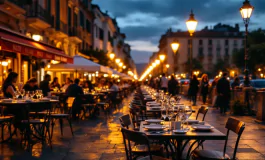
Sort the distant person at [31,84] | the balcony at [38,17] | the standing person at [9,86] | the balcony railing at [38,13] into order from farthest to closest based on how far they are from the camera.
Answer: the balcony railing at [38,13], the balcony at [38,17], the distant person at [31,84], the standing person at [9,86]

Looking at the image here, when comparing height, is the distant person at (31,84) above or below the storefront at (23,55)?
below

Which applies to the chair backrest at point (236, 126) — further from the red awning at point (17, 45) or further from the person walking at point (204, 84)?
the person walking at point (204, 84)

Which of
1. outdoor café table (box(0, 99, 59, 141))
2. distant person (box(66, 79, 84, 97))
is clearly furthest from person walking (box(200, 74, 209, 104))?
outdoor café table (box(0, 99, 59, 141))

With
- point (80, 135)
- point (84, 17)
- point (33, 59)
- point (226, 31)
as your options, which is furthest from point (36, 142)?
point (226, 31)

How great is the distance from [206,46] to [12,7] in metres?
81.0

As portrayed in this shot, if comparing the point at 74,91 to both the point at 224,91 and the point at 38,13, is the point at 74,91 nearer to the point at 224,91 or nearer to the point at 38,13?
the point at 224,91

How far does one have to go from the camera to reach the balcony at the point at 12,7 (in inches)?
667

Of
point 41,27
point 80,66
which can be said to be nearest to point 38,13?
point 41,27

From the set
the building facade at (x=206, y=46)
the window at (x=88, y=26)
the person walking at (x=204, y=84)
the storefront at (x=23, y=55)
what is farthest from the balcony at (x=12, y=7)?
the building facade at (x=206, y=46)

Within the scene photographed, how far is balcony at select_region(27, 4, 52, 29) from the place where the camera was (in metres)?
20.7

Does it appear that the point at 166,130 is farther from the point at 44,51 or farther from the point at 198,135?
the point at 44,51

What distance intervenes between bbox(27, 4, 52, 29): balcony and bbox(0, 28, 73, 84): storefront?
193cm

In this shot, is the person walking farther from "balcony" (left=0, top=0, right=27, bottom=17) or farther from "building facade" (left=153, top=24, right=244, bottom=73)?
"building facade" (left=153, top=24, right=244, bottom=73)

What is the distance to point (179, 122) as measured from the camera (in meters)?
Answer: 5.20
